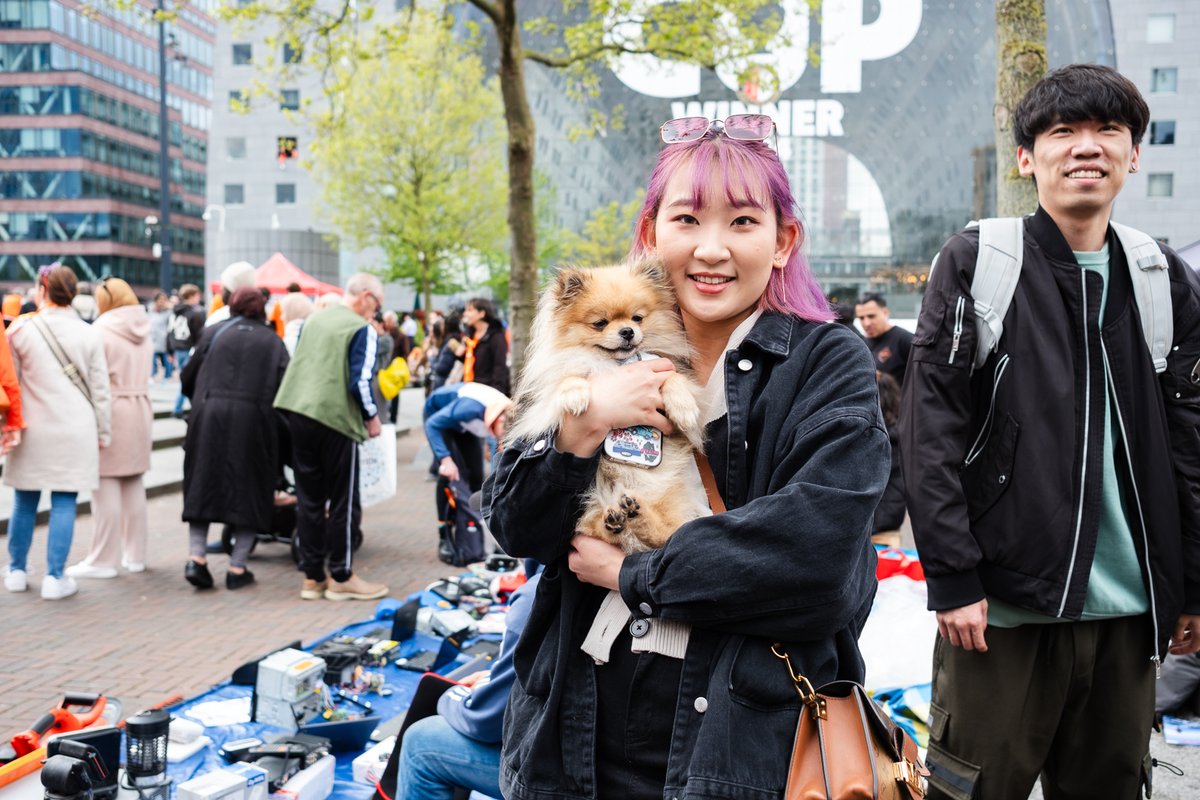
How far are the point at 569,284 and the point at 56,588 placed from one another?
6.50 m

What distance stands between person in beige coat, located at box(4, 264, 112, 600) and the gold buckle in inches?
280

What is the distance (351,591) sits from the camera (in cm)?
732

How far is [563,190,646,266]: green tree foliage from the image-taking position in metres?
46.3

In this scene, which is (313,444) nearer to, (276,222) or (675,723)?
(675,723)

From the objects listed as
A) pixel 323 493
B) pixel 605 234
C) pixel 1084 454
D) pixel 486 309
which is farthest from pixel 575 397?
pixel 605 234

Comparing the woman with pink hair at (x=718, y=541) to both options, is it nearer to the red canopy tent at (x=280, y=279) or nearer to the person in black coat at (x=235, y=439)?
the person in black coat at (x=235, y=439)

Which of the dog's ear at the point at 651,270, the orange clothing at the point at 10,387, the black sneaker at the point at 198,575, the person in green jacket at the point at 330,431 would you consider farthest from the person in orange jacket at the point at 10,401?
the dog's ear at the point at 651,270

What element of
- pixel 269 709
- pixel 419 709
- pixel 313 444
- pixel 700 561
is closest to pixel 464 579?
pixel 313 444

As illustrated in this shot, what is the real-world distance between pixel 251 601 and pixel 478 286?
128 ft

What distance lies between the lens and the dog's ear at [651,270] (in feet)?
6.81

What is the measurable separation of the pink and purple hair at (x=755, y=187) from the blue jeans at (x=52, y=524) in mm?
6729

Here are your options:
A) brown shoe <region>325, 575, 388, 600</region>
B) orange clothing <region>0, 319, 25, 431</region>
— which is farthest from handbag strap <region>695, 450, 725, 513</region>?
orange clothing <region>0, 319, 25, 431</region>

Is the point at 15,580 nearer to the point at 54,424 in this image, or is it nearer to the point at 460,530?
the point at 54,424

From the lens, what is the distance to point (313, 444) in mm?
7125
